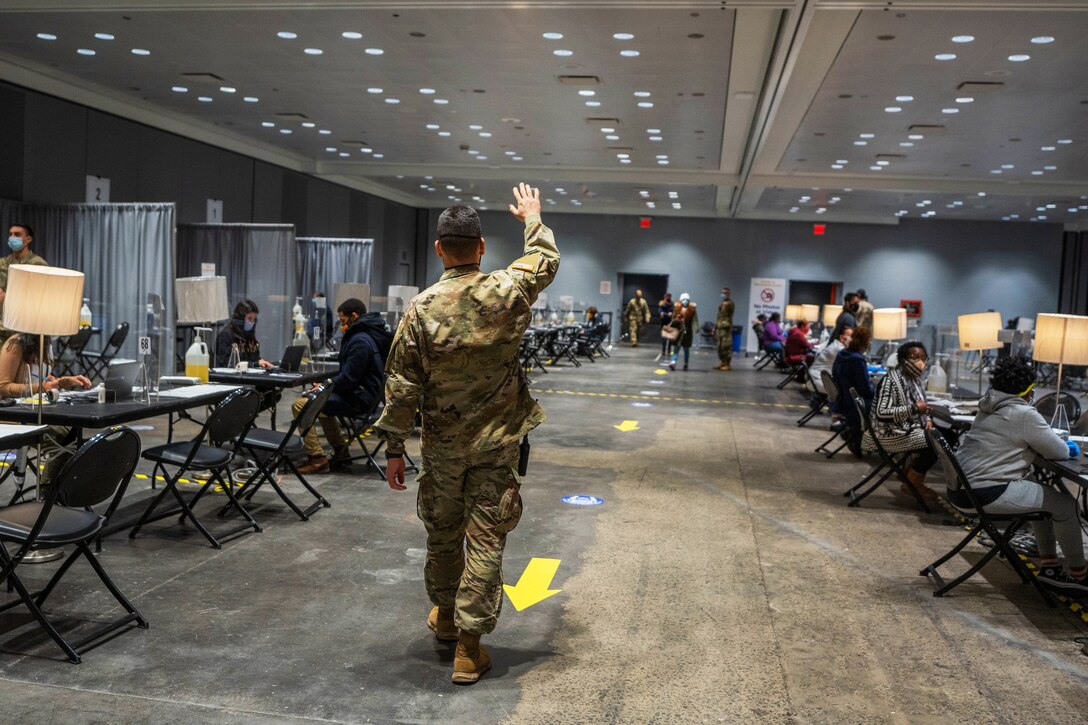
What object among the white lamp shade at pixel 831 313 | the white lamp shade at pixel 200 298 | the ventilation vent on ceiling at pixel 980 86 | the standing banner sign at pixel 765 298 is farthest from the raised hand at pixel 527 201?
the standing banner sign at pixel 765 298

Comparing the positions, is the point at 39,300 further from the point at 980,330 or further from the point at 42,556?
the point at 980,330

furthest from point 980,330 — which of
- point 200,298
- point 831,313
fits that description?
point 831,313

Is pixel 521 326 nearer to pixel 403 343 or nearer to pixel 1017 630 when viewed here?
pixel 403 343

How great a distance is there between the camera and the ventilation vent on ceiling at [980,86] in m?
10.8

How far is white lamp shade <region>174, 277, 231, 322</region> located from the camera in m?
6.92

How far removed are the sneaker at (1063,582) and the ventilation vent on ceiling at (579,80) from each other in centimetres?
843

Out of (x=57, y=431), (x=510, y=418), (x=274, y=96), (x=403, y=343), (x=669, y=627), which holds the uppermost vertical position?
(x=274, y=96)

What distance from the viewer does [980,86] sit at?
10930mm

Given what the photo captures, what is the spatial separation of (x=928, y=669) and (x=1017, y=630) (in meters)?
0.78

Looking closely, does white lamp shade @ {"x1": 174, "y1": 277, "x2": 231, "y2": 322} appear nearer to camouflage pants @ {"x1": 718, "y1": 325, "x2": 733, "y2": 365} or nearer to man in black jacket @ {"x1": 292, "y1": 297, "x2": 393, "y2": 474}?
man in black jacket @ {"x1": 292, "y1": 297, "x2": 393, "y2": 474}

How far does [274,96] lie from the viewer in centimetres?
1326

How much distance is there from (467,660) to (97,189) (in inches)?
487

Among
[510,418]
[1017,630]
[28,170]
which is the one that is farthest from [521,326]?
[28,170]

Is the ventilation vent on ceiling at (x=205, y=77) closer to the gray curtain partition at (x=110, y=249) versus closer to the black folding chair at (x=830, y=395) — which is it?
the gray curtain partition at (x=110, y=249)
